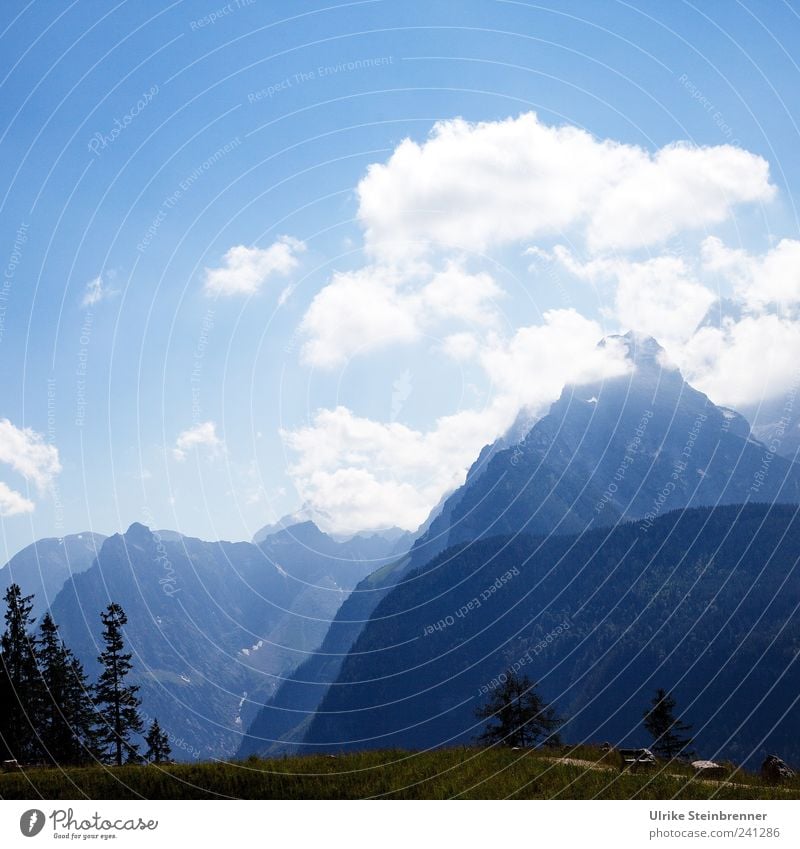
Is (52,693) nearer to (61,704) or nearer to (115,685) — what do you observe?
(61,704)

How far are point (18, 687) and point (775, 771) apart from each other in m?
48.1

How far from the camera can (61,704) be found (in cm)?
5622

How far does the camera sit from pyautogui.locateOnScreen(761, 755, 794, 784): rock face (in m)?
21.1

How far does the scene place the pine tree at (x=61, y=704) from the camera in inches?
2163

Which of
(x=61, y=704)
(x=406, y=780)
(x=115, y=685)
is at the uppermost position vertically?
(x=115, y=685)

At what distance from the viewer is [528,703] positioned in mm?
48844

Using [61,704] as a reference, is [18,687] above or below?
above

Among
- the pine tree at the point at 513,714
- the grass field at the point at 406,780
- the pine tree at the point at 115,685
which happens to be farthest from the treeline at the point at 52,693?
the grass field at the point at 406,780

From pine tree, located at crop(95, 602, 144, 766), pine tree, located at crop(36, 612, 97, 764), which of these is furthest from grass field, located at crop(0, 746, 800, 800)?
pine tree, located at crop(36, 612, 97, 764)
